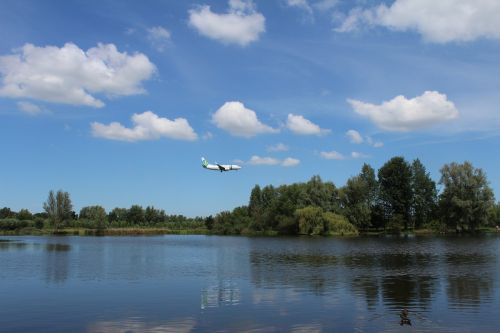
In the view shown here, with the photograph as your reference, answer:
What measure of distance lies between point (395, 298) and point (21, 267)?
1083 inches

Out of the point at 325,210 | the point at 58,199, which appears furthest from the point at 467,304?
the point at 58,199

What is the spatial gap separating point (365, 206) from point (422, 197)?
58.7 ft

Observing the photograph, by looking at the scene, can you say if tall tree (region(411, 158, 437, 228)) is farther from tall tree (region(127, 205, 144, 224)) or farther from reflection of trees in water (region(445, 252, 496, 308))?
tall tree (region(127, 205, 144, 224))

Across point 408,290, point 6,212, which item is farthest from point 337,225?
point 6,212

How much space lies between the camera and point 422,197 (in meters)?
115

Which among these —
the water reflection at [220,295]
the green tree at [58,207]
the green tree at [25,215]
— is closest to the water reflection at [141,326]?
the water reflection at [220,295]

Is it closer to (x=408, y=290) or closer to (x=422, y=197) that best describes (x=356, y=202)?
(x=422, y=197)

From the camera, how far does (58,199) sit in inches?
5359

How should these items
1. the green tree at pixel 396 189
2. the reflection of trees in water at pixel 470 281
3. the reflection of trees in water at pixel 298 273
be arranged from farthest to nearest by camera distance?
1. the green tree at pixel 396 189
2. the reflection of trees in water at pixel 298 273
3. the reflection of trees in water at pixel 470 281

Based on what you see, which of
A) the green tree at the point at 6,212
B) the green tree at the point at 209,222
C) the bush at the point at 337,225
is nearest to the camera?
the bush at the point at 337,225

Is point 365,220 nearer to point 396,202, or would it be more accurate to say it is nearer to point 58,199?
point 396,202

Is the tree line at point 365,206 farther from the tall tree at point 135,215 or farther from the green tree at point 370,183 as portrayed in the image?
the tall tree at point 135,215

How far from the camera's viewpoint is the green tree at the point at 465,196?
3878 inches

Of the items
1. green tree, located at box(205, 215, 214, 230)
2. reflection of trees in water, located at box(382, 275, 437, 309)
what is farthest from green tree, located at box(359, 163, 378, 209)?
reflection of trees in water, located at box(382, 275, 437, 309)
